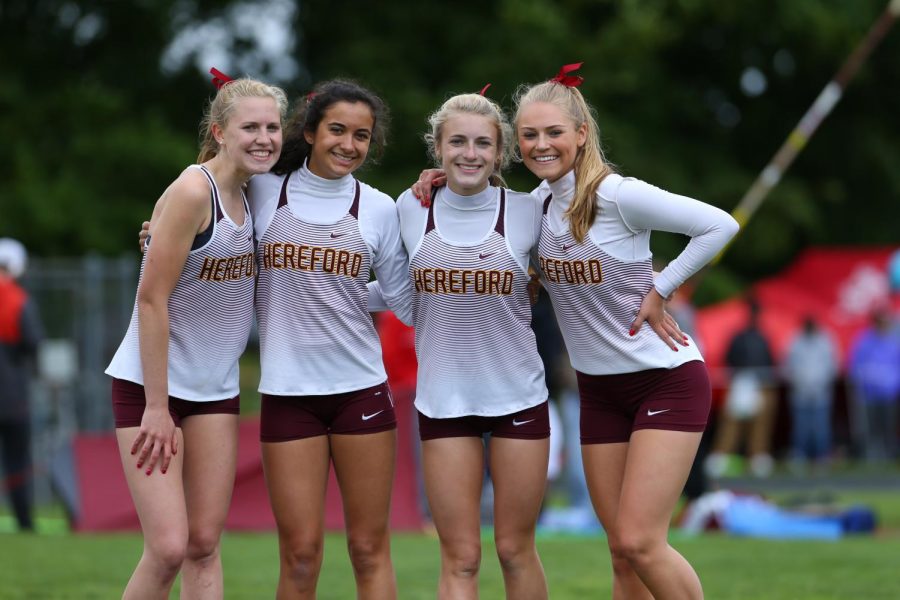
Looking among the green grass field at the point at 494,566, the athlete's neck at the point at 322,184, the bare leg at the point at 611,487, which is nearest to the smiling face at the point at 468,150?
the athlete's neck at the point at 322,184

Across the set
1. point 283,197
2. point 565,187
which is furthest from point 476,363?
point 283,197

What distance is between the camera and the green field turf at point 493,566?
7.49m

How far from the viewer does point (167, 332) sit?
506cm

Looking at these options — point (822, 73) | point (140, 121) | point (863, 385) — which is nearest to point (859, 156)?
point (822, 73)

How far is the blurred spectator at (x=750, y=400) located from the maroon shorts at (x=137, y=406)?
38.1ft

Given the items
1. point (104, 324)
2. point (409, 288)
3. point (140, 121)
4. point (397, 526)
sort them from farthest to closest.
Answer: point (140, 121) → point (104, 324) → point (397, 526) → point (409, 288)

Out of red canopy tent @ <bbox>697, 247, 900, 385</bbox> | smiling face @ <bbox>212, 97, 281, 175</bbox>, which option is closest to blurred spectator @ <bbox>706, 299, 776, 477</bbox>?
red canopy tent @ <bbox>697, 247, 900, 385</bbox>

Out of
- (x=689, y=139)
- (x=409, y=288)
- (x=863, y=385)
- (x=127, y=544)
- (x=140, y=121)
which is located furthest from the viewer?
(x=689, y=139)

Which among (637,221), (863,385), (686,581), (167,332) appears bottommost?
(863,385)

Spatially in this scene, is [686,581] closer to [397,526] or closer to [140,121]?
[397,526]

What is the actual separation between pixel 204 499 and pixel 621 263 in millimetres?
1780

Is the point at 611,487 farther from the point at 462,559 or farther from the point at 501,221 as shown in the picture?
the point at 501,221

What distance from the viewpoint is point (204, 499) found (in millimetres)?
5188

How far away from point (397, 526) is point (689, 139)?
1247 centimetres
